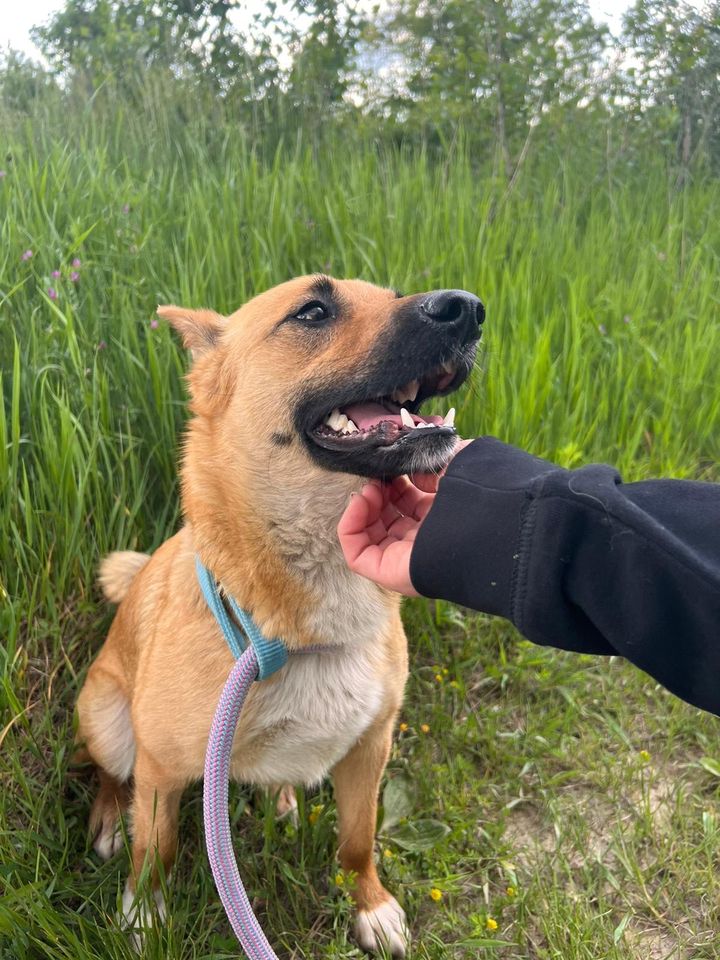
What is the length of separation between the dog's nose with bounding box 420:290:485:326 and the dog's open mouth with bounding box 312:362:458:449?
0.37ft

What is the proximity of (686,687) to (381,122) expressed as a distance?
15.2ft

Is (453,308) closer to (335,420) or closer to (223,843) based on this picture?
(335,420)

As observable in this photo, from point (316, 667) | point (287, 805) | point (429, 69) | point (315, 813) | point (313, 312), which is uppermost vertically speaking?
point (429, 69)

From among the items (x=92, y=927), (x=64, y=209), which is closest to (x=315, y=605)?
(x=92, y=927)

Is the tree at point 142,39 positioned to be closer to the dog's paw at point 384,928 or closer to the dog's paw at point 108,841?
the dog's paw at point 108,841

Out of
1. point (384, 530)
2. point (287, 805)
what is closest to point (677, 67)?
point (384, 530)

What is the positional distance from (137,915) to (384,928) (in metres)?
0.71

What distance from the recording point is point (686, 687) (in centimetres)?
119

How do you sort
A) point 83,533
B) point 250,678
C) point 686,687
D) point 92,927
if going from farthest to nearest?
point 83,533 → point 92,927 → point 250,678 → point 686,687

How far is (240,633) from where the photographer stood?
182cm

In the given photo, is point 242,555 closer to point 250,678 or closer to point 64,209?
point 250,678

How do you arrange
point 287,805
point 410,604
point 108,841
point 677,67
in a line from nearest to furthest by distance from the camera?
point 108,841, point 287,805, point 410,604, point 677,67

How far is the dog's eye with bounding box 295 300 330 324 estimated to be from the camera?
199cm

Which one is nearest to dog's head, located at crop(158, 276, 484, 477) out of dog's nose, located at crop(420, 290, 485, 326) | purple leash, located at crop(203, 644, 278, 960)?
dog's nose, located at crop(420, 290, 485, 326)
